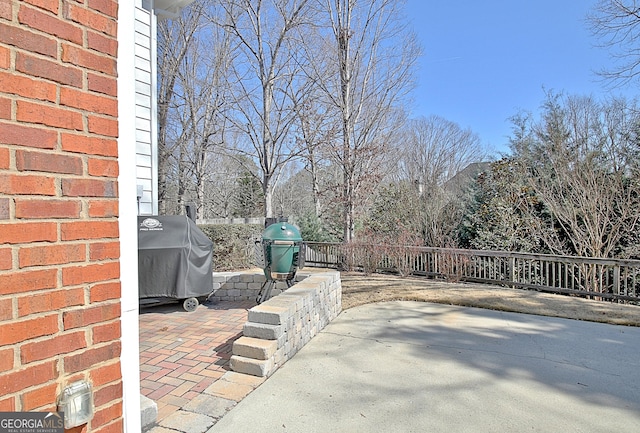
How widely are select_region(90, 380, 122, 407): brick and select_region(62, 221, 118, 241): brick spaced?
0.51m

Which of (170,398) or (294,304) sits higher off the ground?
(294,304)

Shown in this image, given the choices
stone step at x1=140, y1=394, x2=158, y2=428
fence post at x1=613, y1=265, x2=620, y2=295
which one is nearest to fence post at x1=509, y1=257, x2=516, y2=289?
fence post at x1=613, y1=265, x2=620, y2=295

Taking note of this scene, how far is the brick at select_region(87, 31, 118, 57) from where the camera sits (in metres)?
1.24

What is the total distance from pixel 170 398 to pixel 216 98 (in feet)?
39.1

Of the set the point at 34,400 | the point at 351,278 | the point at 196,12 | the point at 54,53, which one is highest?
the point at 196,12

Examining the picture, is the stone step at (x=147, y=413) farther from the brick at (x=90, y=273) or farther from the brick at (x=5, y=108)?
the brick at (x=5, y=108)

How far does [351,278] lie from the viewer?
8.71 metres

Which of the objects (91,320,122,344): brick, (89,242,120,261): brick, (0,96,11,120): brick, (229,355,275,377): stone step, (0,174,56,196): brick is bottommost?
(229,355,275,377): stone step

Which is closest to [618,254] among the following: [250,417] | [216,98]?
[250,417]

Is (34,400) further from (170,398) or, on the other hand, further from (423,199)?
(423,199)

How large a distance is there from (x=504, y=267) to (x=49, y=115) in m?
8.82

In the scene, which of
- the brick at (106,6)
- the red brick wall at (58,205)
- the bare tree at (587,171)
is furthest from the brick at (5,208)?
the bare tree at (587,171)

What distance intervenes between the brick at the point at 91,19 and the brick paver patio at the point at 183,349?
2.51m

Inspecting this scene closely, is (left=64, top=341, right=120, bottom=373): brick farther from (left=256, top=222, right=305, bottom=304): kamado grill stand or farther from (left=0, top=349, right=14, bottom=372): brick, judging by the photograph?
(left=256, top=222, right=305, bottom=304): kamado grill stand
